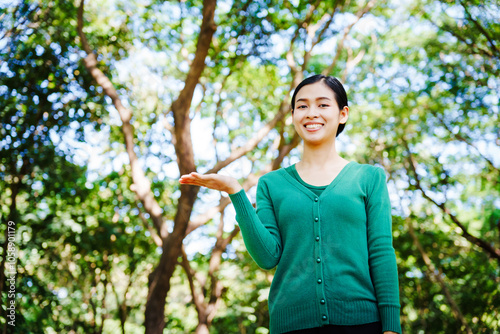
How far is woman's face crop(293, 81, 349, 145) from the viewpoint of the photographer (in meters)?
1.59

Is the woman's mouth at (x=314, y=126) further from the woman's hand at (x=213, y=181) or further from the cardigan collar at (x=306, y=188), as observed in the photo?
the woman's hand at (x=213, y=181)

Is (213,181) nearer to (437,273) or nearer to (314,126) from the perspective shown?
(314,126)

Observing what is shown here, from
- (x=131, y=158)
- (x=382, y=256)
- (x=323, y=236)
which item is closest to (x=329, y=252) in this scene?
(x=323, y=236)

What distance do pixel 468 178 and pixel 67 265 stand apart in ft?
23.9

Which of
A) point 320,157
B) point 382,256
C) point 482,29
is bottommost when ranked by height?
point 382,256

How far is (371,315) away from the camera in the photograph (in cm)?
135

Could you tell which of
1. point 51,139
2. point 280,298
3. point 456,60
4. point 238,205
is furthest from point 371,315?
point 456,60

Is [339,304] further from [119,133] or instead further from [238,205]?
[119,133]

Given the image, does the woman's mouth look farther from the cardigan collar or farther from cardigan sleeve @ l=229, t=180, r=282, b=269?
cardigan sleeve @ l=229, t=180, r=282, b=269

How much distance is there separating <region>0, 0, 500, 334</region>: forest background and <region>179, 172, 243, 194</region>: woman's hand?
11.3 ft

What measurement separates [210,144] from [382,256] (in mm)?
7429

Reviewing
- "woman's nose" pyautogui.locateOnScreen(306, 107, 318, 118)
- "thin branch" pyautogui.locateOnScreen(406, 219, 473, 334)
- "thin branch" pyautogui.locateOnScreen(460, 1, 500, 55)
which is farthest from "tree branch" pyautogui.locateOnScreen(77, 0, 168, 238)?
"thin branch" pyautogui.locateOnScreen(406, 219, 473, 334)

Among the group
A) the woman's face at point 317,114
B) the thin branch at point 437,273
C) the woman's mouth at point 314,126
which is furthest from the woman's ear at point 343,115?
the thin branch at point 437,273

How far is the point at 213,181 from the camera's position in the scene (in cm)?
140
